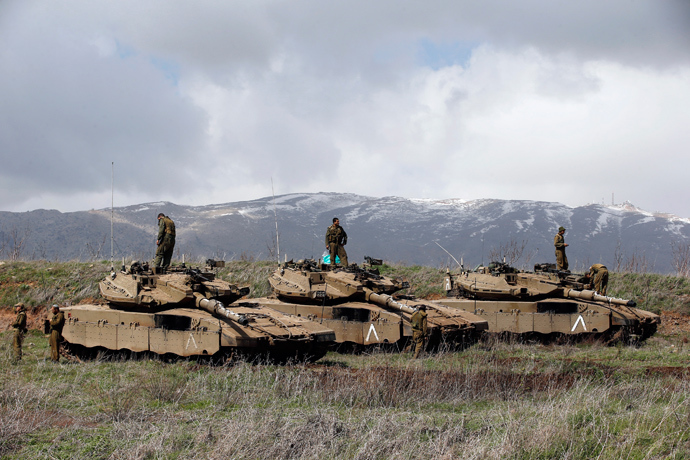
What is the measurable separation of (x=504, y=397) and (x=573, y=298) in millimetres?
10048

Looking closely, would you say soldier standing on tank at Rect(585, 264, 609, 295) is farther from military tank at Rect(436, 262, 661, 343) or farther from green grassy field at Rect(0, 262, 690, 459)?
green grassy field at Rect(0, 262, 690, 459)

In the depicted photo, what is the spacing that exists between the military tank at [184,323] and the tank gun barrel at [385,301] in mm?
2671

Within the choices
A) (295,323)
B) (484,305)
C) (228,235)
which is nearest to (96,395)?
(295,323)

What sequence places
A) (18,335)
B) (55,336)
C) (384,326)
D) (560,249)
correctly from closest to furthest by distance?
(18,335) → (55,336) → (384,326) → (560,249)

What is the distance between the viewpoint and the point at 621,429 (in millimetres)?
8172

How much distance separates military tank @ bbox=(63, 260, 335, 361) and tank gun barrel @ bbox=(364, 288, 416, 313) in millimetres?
2671

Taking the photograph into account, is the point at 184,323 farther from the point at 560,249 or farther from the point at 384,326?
the point at 560,249

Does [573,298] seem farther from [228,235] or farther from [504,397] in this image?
[228,235]

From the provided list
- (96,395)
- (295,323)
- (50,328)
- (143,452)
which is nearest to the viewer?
→ (143,452)

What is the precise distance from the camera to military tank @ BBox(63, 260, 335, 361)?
14.1m

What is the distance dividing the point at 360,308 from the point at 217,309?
15.0ft

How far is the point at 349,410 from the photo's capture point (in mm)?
9352

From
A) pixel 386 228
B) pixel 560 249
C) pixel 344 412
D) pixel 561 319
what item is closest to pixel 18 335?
pixel 344 412

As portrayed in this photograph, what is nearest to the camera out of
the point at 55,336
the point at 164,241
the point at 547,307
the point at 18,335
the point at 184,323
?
the point at 184,323
